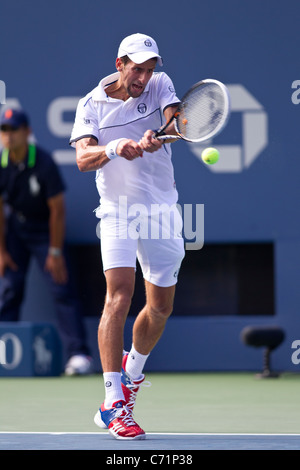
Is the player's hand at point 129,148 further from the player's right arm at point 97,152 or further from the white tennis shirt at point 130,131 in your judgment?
the white tennis shirt at point 130,131

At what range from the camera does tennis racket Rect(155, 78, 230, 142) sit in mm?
4645

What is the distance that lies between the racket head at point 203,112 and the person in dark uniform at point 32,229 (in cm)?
354

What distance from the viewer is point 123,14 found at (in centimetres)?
856

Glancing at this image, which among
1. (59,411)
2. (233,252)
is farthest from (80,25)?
(59,411)

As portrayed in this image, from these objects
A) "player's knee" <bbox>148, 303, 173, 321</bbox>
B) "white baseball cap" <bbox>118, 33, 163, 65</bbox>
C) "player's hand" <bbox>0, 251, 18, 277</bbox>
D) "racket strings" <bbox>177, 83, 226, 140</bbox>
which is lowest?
"player's hand" <bbox>0, 251, 18, 277</bbox>

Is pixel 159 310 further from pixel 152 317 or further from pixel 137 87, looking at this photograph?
pixel 137 87

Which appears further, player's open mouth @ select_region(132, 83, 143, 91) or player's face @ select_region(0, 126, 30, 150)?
player's face @ select_region(0, 126, 30, 150)

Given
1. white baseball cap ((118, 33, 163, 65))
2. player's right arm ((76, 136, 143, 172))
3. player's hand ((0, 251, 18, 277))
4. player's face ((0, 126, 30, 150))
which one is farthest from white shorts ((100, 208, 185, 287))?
player's hand ((0, 251, 18, 277))

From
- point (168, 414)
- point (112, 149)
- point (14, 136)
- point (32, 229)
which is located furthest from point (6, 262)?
point (112, 149)

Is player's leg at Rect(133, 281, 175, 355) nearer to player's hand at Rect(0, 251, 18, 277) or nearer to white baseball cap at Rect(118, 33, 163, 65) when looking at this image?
white baseball cap at Rect(118, 33, 163, 65)

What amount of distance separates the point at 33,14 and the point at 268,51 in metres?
1.90

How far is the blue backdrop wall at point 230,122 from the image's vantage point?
8305 mm
